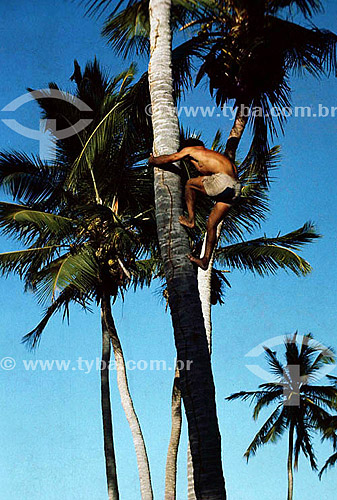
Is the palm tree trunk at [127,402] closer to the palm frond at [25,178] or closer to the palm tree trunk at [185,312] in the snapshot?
the palm frond at [25,178]

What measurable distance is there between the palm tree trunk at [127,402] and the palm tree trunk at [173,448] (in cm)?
178

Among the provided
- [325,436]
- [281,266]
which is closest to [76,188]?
[281,266]

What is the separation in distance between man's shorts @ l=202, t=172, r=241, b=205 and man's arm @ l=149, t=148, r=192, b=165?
0.37 m

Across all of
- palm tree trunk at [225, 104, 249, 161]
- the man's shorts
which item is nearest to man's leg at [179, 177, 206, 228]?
the man's shorts

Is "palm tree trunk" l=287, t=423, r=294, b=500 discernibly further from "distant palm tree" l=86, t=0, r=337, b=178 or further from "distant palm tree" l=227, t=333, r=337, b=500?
"distant palm tree" l=86, t=0, r=337, b=178

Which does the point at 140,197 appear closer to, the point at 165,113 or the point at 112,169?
the point at 112,169

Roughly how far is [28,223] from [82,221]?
1.16m

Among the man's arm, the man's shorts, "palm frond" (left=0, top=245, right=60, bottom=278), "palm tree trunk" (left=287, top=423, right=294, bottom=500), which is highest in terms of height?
"palm frond" (left=0, top=245, right=60, bottom=278)

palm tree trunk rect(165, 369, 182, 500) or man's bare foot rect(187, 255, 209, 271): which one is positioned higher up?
man's bare foot rect(187, 255, 209, 271)

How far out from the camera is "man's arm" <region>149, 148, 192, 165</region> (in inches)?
261

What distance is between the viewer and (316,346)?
30.3 m

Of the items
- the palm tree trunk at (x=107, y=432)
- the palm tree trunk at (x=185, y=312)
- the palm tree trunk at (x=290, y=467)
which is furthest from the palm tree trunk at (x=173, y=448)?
the palm tree trunk at (x=290, y=467)

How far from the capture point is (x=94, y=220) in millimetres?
15117

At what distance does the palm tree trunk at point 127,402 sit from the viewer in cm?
1474
